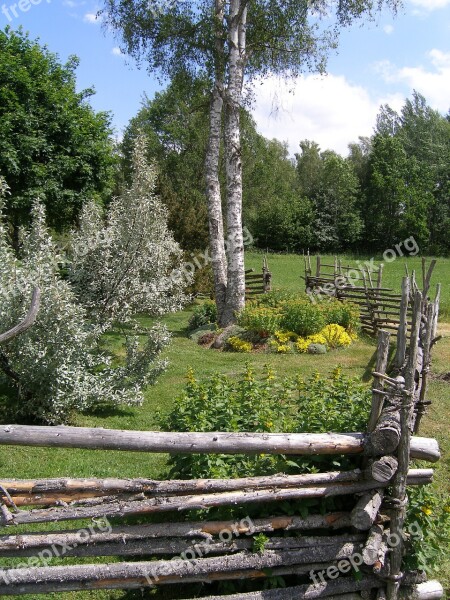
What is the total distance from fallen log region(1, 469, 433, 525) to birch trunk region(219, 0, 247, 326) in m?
9.82

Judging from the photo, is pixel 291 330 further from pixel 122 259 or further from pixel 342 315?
pixel 122 259

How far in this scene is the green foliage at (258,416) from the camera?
409cm

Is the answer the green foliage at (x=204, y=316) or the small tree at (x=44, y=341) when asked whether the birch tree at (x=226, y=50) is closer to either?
the green foliage at (x=204, y=316)

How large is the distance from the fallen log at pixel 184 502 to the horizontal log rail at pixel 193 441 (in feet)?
0.78

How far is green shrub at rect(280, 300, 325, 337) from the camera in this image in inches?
494

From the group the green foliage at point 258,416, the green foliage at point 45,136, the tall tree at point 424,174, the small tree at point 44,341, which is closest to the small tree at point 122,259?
the small tree at point 44,341

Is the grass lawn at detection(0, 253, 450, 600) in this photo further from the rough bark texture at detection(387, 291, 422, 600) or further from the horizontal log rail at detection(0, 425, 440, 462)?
the horizontal log rail at detection(0, 425, 440, 462)

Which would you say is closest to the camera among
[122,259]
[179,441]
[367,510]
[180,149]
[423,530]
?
[179,441]

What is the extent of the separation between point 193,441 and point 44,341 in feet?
12.7

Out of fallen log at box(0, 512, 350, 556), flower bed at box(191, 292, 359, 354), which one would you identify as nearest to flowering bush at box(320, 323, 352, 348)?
flower bed at box(191, 292, 359, 354)

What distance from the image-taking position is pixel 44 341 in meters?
6.84

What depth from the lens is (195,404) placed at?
502cm

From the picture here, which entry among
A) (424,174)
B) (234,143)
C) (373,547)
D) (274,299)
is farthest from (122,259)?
(424,174)

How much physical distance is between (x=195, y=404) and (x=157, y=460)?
1574 millimetres
